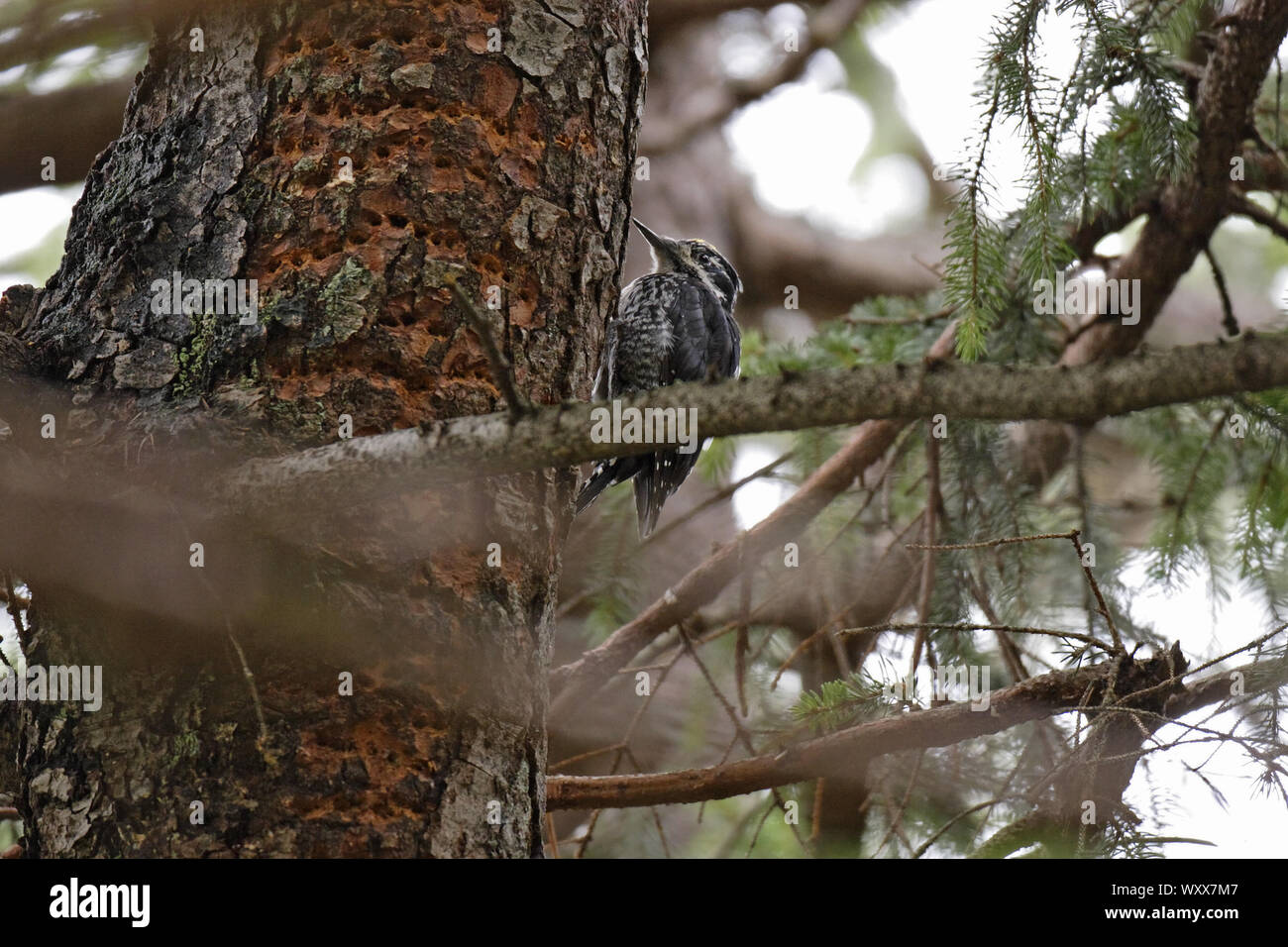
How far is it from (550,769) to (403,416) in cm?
100

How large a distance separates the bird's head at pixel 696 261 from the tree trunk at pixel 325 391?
5.28 feet

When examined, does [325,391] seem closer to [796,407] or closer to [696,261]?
[796,407]

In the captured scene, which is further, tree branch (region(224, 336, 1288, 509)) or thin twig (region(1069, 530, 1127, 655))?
thin twig (region(1069, 530, 1127, 655))

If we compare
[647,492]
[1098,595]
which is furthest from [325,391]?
[647,492]

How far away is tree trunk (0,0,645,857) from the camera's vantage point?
167 centimetres

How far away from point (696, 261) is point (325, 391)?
7.58 ft

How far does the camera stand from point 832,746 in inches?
82.4

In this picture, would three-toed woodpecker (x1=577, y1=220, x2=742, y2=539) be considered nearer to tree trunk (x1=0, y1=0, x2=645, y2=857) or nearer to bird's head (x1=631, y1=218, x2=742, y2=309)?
bird's head (x1=631, y1=218, x2=742, y2=309)

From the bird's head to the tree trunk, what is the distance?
161 cm

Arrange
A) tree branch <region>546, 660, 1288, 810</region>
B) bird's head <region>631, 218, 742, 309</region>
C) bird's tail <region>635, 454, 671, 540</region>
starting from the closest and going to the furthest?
tree branch <region>546, 660, 1288, 810</region>
bird's tail <region>635, 454, 671, 540</region>
bird's head <region>631, 218, 742, 309</region>

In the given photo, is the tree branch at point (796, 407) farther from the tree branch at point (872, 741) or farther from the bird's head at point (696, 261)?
the bird's head at point (696, 261)

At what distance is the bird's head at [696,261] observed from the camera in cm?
399

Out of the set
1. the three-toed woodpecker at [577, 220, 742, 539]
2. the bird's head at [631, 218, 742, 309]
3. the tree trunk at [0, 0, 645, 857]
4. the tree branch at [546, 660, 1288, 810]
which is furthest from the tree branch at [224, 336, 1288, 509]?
the bird's head at [631, 218, 742, 309]
